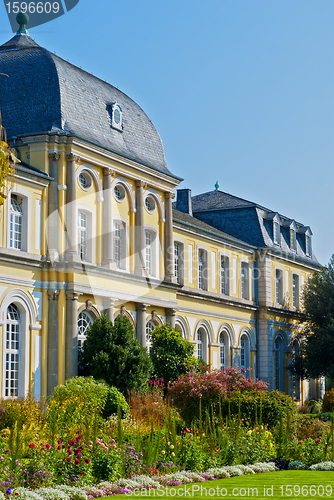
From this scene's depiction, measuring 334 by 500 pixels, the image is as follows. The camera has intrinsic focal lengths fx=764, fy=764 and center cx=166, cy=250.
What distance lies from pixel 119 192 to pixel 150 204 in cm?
265

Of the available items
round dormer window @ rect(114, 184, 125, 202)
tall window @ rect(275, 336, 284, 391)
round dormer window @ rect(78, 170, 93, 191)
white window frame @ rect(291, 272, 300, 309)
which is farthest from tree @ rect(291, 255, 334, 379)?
round dormer window @ rect(78, 170, 93, 191)

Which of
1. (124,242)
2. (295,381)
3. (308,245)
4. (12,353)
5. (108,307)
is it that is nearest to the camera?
(12,353)

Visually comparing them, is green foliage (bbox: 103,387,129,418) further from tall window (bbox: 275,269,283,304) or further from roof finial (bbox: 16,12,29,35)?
tall window (bbox: 275,269,283,304)

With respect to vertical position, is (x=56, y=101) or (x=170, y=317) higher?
(x=56, y=101)

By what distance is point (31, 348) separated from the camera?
1101 inches

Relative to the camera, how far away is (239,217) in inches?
2002

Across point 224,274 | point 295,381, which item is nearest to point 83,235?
point 224,274

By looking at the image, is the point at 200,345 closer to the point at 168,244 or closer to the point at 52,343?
the point at 168,244

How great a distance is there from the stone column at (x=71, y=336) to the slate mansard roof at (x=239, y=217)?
75.4ft

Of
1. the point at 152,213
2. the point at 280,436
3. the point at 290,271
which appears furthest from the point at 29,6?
the point at 290,271

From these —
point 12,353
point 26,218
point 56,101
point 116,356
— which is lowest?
point 116,356

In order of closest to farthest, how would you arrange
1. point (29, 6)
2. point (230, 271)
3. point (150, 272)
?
point (29, 6) → point (150, 272) → point (230, 271)

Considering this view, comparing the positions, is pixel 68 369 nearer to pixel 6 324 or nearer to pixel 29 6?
pixel 6 324

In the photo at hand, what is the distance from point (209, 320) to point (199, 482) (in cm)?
2724
